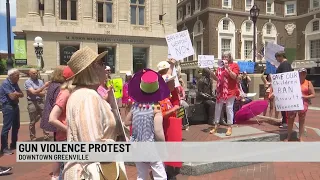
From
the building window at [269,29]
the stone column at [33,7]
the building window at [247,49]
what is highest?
the building window at [269,29]

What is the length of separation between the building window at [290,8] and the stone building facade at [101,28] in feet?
94.5

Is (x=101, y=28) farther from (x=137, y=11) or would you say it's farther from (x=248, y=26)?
(x=248, y=26)

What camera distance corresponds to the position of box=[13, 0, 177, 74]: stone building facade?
83.9 ft

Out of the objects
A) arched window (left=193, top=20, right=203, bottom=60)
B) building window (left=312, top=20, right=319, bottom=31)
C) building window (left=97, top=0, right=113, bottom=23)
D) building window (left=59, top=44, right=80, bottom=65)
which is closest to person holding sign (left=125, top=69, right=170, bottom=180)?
building window (left=59, top=44, right=80, bottom=65)

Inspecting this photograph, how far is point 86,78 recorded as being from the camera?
7.45ft

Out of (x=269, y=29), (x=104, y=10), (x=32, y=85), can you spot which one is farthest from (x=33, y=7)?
(x=269, y=29)

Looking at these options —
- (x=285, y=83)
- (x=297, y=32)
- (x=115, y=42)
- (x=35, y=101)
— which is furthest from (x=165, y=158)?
(x=297, y=32)

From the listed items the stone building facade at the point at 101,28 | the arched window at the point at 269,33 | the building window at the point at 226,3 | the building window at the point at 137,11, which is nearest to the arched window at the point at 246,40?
the arched window at the point at 269,33

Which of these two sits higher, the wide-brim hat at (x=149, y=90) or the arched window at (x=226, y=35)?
the arched window at (x=226, y=35)

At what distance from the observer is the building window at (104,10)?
27797mm

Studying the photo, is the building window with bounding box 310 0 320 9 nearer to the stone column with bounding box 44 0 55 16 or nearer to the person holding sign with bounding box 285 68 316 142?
the stone column with bounding box 44 0 55 16

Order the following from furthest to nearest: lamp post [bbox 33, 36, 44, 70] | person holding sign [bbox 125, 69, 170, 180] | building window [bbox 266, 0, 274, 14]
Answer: building window [bbox 266, 0, 274, 14] < lamp post [bbox 33, 36, 44, 70] < person holding sign [bbox 125, 69, 170, 180]

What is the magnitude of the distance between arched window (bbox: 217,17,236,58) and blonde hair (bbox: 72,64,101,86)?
44.0 metres

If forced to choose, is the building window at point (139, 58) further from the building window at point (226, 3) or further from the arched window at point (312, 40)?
the arched window at point (312, 40)
